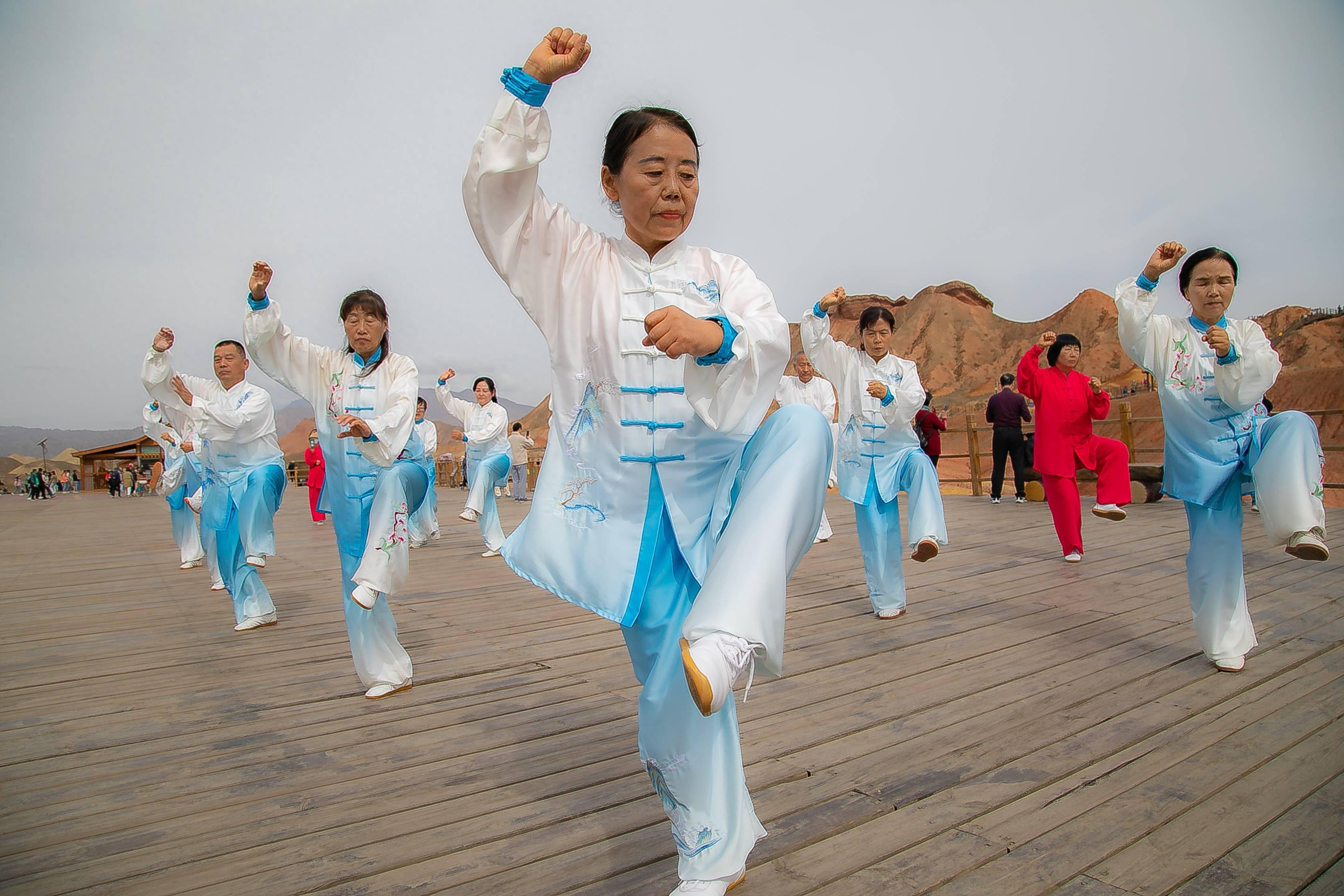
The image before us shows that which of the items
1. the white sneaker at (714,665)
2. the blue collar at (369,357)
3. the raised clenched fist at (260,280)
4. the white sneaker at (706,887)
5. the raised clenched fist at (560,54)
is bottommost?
the white sneaker at (706,887)

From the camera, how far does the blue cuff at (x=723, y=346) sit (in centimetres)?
155

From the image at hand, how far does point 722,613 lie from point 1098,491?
211 inches

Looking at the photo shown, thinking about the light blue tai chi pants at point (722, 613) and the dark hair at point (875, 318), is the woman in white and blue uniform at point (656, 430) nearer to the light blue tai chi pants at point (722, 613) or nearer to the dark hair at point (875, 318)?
the light blue tai chi pants at point (722, 613)

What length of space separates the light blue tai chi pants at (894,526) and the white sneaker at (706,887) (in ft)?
9.73

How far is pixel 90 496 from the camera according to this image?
28.8 m

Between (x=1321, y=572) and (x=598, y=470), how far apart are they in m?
5.40

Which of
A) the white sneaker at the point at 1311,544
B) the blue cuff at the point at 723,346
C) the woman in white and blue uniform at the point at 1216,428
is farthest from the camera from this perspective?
the woman in white and blue uniform at the point at 1216,428

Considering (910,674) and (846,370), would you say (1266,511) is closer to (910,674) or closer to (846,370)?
(910,674)

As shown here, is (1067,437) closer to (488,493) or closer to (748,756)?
(748,756)

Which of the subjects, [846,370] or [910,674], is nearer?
[910,674]

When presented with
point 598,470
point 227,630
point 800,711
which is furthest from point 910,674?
point 227,630

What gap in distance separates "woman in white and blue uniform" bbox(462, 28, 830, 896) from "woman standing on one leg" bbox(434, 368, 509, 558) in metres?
6.40

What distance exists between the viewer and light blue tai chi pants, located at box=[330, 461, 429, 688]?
340 cm

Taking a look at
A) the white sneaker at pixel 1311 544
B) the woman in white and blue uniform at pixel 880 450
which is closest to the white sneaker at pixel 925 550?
the woman in white and blue uniform at pixel 880 450
